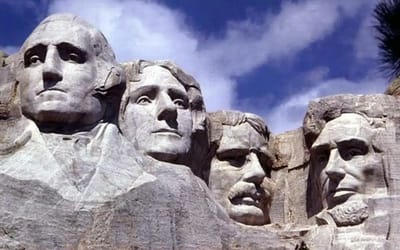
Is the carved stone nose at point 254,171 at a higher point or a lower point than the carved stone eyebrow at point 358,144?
lower

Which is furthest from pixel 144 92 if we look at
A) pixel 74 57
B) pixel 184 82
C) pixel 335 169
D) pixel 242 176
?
pixel 335 169

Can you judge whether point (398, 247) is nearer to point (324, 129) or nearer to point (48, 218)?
point (324, 129)

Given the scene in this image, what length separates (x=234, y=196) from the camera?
8.99 metres

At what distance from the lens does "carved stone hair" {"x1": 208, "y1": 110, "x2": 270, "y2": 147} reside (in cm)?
915

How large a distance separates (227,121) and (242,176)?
426 millimetres

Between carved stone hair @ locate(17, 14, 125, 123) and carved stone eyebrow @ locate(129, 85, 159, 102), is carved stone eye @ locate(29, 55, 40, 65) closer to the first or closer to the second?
carved stone hair @ locate(17, 14, 125, 123)

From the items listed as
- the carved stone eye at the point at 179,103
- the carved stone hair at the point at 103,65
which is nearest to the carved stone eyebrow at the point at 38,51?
the carved stone hair at the point at 103,65

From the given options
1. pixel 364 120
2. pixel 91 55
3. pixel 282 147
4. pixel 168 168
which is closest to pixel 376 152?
pixel 364 120

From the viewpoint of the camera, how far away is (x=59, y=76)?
8008mm

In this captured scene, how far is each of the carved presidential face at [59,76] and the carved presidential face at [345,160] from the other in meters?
1.72

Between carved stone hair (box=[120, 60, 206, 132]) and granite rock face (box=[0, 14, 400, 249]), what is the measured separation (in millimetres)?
10

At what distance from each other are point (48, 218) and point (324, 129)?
7.78 ft

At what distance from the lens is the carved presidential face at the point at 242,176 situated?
899 cm

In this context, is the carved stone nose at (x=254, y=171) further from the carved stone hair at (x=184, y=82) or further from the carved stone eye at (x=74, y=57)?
the carved stone eye at (x=74, y=57)
